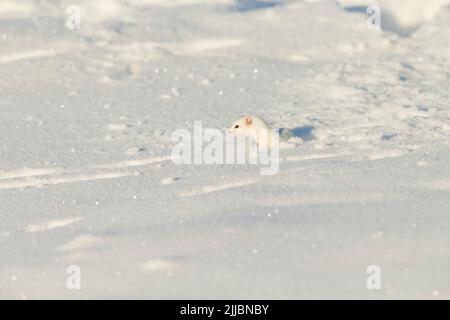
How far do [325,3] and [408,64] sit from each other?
1417 mm

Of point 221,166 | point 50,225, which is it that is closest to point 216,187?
point 221,166

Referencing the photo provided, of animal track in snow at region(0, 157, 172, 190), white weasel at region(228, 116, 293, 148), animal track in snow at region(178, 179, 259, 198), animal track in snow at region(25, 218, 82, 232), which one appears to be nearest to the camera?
animal track in snow at region(25, 218, 82, 232)

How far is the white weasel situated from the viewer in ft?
16.9

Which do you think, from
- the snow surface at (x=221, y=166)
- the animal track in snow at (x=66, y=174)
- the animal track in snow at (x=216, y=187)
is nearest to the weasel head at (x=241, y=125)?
the snow surface at (x=221, y=166)

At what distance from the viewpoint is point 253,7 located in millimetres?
7914

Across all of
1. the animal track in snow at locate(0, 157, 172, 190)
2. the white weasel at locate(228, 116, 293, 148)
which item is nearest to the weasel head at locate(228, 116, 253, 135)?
the white weasel at locate(228, 116, 293, 148)

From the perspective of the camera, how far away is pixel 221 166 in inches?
190

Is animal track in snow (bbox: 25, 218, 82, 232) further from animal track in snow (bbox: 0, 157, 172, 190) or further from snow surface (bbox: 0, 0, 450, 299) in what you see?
animal track in snow (bbox: 0, 157, 172, 190)

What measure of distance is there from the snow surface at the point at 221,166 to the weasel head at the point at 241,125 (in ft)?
1.02

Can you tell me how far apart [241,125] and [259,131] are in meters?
0.14

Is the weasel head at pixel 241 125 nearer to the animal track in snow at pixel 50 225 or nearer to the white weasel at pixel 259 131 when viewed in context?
the white weasel at pixel 259 131

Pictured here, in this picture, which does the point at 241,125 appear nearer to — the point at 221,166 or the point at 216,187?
the point at 221,166

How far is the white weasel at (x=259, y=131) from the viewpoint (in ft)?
16.9

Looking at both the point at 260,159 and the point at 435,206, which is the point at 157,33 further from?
the point at 435,206
